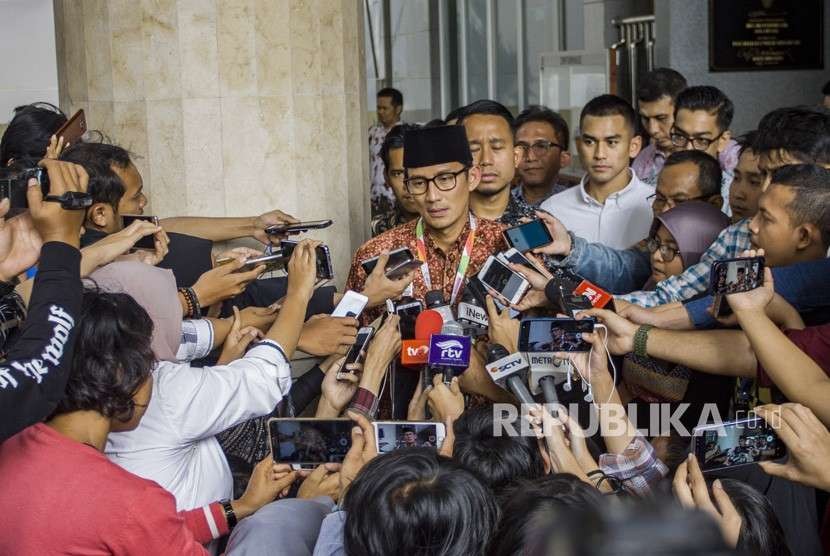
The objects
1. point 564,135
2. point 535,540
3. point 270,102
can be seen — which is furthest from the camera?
point 564,135

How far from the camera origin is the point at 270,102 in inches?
169

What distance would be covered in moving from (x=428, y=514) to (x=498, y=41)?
44.5 ft

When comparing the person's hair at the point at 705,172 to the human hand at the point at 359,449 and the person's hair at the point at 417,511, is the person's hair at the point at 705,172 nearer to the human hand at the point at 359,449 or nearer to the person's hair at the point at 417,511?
the human hand at the point at 359,449

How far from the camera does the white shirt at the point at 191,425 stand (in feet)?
8.16

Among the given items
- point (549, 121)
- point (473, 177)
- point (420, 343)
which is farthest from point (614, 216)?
point (420, 343)

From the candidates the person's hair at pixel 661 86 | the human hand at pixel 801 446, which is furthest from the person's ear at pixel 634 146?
the human hand at pixel 801 446

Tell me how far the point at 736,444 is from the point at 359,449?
85 cm

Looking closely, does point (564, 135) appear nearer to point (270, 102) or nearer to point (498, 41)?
point (270, 102)

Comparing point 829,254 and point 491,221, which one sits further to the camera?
point 491,221

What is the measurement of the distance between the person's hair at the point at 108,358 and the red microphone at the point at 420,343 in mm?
1002

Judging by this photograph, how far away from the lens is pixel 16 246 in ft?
8.30

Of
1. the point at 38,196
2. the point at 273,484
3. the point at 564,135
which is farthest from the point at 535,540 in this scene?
the point at 564,135

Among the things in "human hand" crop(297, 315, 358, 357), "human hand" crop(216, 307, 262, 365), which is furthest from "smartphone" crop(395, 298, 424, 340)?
"human hand" crop(216, 307, 262, 365)

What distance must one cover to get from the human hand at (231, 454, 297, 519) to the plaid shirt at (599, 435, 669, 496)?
77cm
